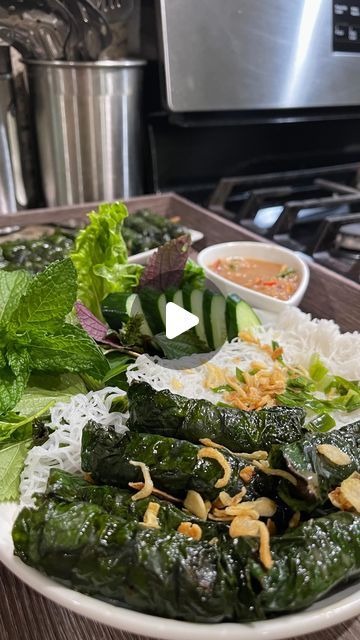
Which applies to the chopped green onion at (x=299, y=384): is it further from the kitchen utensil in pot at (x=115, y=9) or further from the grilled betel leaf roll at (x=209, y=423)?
the kitchen utensil in pot at (x=115, y=9)

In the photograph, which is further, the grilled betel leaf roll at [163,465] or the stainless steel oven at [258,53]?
the stainless steel oven at [258,53]

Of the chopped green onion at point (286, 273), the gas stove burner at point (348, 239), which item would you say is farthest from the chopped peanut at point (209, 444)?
the gas stove burner at point (348, 239)

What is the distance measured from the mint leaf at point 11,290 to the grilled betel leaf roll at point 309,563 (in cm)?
81

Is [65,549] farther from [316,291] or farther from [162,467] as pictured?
[316,291]

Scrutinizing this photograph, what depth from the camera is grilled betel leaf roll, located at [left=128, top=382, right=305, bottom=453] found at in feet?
3.48

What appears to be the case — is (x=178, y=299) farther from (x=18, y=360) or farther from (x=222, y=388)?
(x=18, y=360)

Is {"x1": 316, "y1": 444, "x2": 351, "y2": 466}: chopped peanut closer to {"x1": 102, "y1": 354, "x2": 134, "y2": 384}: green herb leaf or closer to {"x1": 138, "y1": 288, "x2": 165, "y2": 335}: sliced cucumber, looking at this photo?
{"x1": 102, "y1": 354, "x2": 134, "y2": 384}: green herb leaf

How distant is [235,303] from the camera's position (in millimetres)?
1646

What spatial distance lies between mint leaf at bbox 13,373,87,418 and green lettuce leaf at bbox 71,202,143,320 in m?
0.44

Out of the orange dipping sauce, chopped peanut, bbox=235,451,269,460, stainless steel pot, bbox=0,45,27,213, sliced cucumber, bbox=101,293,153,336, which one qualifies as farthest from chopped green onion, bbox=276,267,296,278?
stainless steel pot, bbox=0,45,27,213

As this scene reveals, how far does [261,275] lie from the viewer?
6.49 ft

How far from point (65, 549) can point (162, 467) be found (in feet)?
0.75

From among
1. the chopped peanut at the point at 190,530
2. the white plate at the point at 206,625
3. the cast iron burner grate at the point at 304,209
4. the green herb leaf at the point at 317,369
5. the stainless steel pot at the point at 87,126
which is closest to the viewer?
the white plate at the point at 206,625

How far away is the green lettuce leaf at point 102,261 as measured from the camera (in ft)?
5.77
